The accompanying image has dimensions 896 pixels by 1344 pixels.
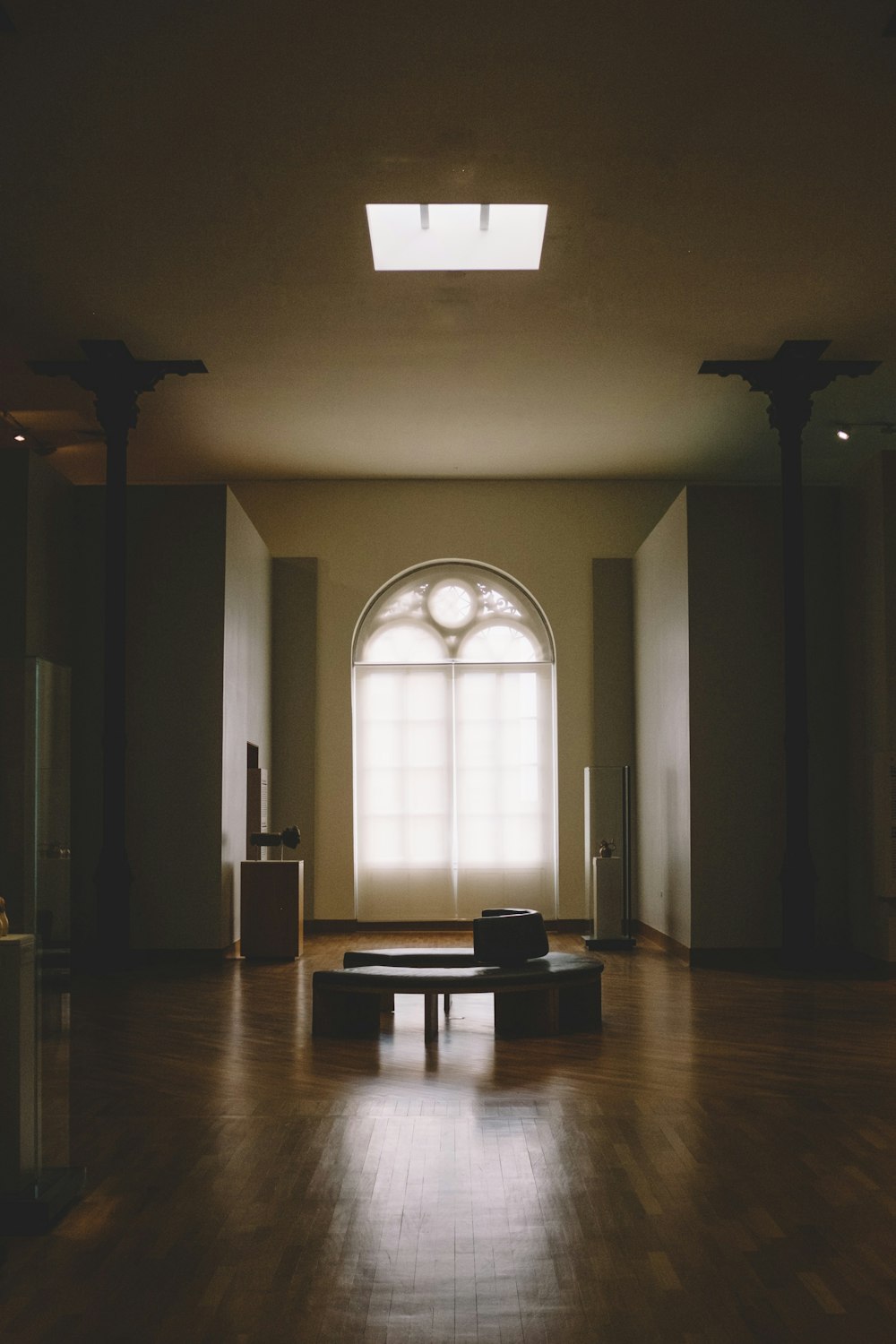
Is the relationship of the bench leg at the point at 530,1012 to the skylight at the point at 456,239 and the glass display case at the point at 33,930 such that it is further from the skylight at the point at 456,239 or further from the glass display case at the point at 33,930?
the skylight at the point at 456,239

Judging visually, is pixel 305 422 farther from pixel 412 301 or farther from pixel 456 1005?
pixel 456 1005

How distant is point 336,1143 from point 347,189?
5493 mm

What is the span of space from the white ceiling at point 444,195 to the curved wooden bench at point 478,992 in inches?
185

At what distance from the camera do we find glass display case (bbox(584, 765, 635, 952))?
39.8 feet

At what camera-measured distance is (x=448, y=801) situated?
14906 mm

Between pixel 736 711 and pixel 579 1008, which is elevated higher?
pixel 736 711

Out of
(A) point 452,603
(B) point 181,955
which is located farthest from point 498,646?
(B) point 181,955

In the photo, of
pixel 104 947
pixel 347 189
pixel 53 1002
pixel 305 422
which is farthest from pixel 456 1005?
pixel 305 422

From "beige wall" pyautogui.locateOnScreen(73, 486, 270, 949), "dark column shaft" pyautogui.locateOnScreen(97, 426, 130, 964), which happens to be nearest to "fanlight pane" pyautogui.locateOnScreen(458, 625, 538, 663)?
"beige wall" pyautogui.locateOnScreen(73, 486, 270, 949)

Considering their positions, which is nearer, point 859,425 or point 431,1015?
point 431,1015

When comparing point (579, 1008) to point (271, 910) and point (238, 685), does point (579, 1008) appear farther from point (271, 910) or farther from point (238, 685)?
point (238, 685)

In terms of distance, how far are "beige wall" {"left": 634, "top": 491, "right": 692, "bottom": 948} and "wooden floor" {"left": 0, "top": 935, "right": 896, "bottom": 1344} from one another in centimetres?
365

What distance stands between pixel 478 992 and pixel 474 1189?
2.96m

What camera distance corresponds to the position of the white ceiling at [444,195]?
20.7ft
